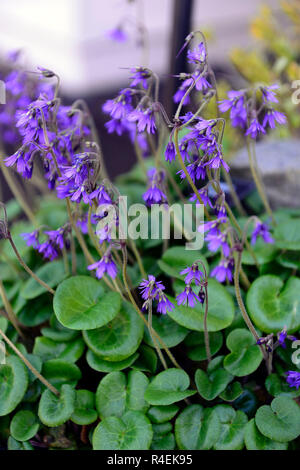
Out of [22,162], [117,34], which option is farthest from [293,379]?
[117,34]

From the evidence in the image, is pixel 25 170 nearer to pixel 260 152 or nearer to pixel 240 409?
pixel 240 409

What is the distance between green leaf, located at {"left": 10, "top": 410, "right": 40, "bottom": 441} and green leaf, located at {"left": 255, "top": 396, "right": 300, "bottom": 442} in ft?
2.08

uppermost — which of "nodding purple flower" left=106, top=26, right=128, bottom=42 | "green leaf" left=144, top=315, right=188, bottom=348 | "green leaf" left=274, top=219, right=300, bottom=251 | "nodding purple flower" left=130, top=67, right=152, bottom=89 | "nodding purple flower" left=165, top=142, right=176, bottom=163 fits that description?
"nodding purple flower" left=106, top=26, right=128, bottom=42

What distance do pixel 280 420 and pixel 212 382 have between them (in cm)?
22

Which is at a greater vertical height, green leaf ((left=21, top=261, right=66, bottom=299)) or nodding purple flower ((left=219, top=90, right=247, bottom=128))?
nodding purple flower ((left=219, top=90, right=247, bottom=128))

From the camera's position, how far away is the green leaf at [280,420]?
128 centimetres

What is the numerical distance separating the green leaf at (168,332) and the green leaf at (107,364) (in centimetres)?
8

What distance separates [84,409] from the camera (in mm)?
1443

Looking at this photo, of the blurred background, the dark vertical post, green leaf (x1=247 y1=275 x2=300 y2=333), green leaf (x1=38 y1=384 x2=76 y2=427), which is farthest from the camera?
the blurred background

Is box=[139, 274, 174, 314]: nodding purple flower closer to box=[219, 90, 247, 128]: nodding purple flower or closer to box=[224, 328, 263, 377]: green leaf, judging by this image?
box=[224, 328, 263, 377]: green leaf

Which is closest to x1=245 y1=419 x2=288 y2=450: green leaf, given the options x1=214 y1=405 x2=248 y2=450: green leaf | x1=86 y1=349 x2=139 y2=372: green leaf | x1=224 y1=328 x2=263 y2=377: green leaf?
x1=214 y1=405 x2=248 y2=450: green leaf

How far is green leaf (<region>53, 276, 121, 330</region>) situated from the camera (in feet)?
4.60

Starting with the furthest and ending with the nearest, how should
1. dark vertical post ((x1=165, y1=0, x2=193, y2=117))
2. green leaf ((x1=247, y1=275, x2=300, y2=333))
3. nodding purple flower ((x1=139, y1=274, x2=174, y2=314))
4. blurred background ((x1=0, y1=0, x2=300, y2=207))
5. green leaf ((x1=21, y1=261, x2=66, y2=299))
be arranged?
blurred background ((x1=0, y1=0, x2=300, y2=207))
dark vertical post ((x1=165, y1=0, x2=193, y2=117))
green leaf ((x1=21, y1=261, x2=66, y2=299))
green leaf ((x1=247, y1=275, x2=300, y2=333))
nodding purple flower ((x1=139, y1=274, x2=174, y2=314))
